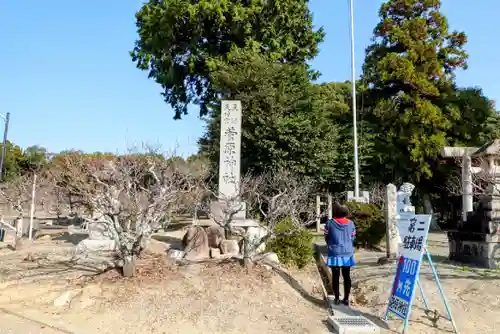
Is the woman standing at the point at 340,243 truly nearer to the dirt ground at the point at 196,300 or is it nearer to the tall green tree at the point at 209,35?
the dirt ground at the point at 196,300

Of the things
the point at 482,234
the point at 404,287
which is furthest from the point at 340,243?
the point at 482,234

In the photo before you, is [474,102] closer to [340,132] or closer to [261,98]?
[340,132]

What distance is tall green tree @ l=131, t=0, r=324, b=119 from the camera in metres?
22.1

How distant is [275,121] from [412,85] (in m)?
9.69

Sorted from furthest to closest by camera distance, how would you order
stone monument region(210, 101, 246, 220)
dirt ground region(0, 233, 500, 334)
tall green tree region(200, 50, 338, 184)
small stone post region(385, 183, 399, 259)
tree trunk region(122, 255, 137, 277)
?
tall green tree region(200, 50, 338, 184) → stone monument region(210, 101, 246, 220) → small stone post region(385, 183, 399, 259) → tree trunk region(122, 255, 137, 277) → dirt ground region(0, 233, 500, 334)

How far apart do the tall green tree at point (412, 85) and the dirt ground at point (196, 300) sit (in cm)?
1600

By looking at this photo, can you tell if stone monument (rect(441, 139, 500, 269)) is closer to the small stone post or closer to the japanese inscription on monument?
the small stone post

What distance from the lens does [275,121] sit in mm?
18891

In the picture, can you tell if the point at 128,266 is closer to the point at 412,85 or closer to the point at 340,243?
the point at 340,243

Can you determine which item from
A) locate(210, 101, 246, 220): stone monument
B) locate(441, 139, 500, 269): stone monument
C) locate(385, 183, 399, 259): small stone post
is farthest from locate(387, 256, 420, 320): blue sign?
locate(210, 101, 246, 220): stone monument

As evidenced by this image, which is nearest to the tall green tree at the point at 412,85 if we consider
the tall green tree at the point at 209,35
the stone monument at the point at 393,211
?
the tall green tree at the point at 209,35

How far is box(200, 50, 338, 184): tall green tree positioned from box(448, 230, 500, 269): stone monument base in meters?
9.03

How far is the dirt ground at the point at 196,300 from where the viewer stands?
577 cm

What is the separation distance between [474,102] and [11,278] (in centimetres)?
2466
